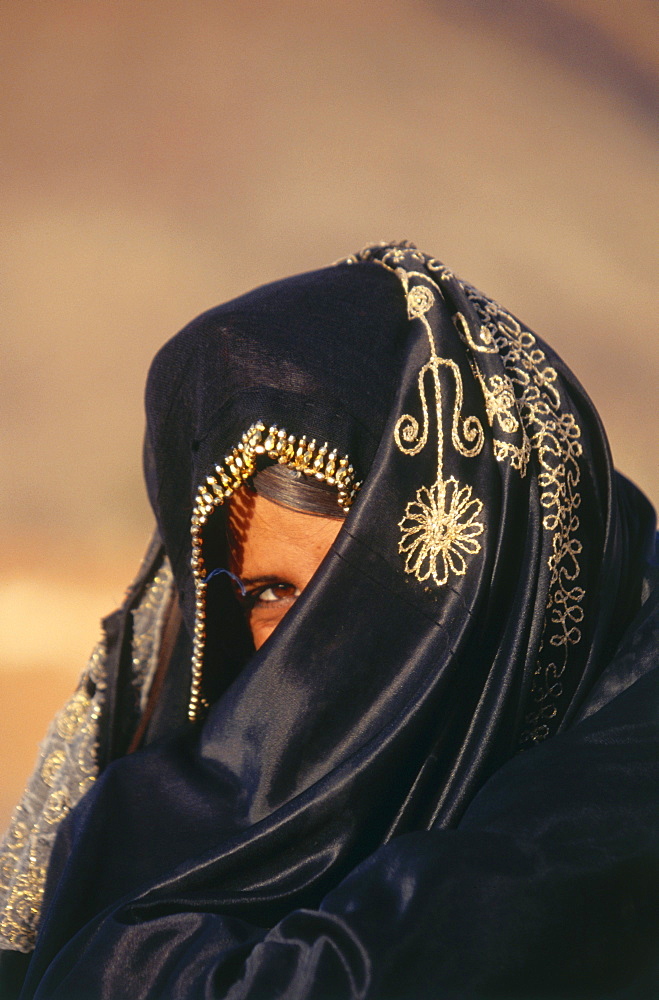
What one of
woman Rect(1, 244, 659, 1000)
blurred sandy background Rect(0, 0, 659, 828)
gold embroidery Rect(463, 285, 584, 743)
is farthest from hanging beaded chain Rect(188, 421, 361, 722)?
blurred sandy background Rect(0, 0, 659, 828)

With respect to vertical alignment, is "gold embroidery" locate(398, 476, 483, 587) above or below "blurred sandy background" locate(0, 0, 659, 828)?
below

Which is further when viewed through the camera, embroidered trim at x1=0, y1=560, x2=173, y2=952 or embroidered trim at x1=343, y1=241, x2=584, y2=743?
embroidered trim at x1=0, y1=560, x2=173, y2=952

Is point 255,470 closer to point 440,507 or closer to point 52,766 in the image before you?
point 440,507

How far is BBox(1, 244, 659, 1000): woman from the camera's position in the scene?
2.76ft

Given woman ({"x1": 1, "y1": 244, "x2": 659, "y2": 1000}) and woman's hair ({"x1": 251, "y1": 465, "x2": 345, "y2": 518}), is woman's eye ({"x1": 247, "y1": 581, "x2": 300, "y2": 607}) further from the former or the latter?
woman's hair ({"x1": 251, "y1": 465, "x2": 345, "y2": 518})

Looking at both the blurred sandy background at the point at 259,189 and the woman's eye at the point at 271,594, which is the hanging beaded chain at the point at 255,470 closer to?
the woman's eye at the point at 271,594

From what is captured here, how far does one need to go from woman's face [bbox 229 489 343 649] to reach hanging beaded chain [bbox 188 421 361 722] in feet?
0.16

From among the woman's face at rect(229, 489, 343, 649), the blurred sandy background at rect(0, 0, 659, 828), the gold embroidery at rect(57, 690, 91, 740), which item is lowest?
the gold embroidery at rect(57, 690, 91, 740)

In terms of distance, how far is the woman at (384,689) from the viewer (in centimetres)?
84

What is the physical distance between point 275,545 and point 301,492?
10 cm

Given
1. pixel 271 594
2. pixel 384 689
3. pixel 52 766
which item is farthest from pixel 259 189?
pixel 384 689

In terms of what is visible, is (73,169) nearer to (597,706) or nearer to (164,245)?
(164,245)

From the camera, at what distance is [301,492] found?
1224 mm

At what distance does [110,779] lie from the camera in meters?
1.23
